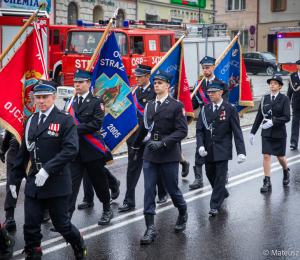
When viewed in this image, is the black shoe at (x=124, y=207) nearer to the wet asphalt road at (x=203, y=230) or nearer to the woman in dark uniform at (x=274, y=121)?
the wet asphalt road at (x=203, y=230)

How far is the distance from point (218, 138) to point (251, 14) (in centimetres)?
4233

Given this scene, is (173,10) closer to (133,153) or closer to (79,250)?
(133,153)

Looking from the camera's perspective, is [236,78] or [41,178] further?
[236,78]

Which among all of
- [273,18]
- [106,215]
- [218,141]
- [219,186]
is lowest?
[106,215]

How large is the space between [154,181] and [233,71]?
4.68 m

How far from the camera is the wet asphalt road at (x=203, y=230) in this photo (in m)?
5.01

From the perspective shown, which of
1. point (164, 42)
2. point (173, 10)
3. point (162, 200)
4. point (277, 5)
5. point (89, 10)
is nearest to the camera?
point (162, 200)

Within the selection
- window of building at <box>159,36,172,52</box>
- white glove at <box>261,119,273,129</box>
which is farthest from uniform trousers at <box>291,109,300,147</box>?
window of building at <box>159,36,172,52</box>

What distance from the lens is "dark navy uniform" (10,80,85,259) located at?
4328 mm

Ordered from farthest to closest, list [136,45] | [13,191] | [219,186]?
[136,45] → [219,186] → [13,191]

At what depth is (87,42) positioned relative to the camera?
15.6m

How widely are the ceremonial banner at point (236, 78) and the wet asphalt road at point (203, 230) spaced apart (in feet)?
6.55

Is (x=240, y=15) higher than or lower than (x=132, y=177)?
higher

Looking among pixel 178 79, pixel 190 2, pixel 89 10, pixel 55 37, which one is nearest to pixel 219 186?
pixel 178 79
